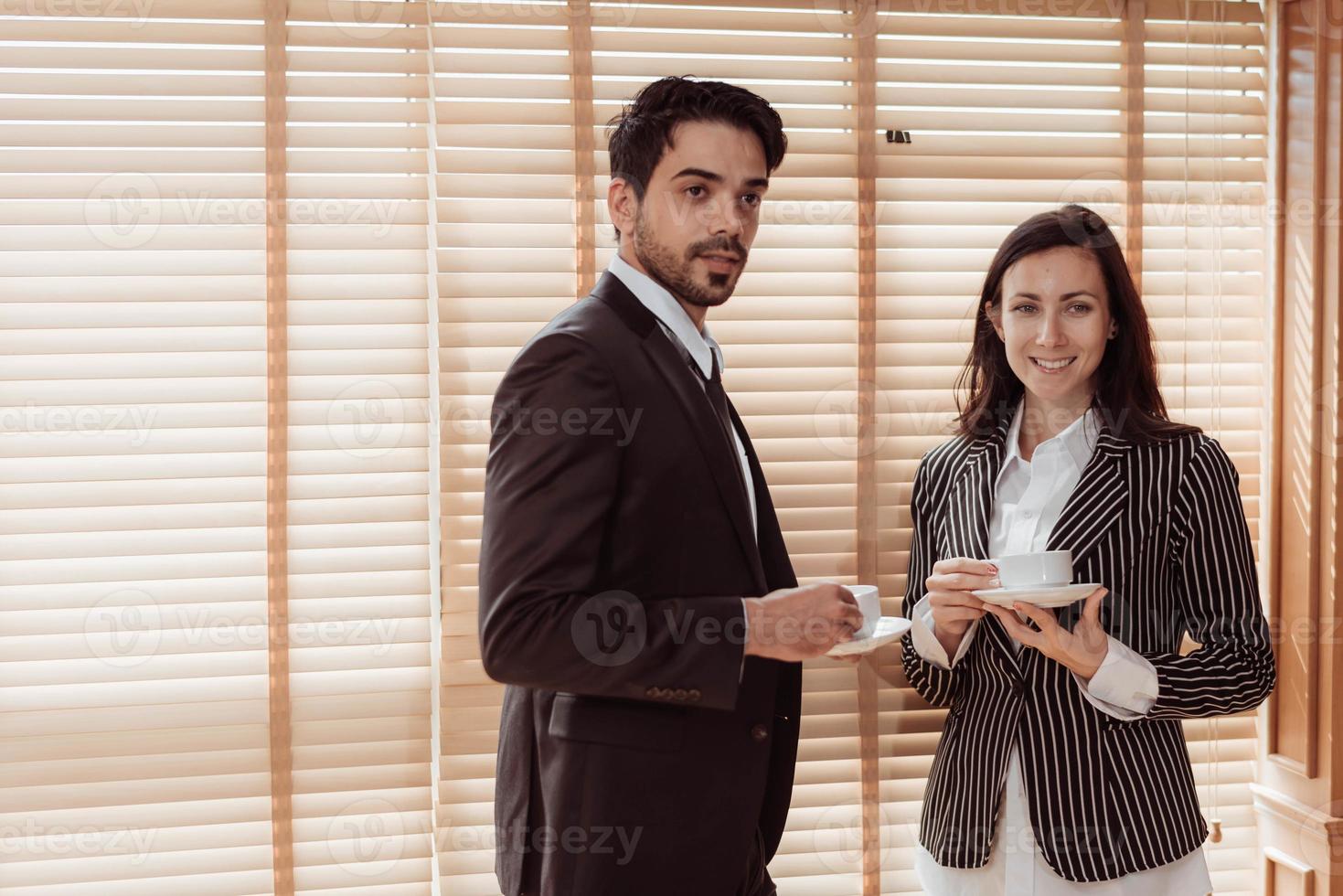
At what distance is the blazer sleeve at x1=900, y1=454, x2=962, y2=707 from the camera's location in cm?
173

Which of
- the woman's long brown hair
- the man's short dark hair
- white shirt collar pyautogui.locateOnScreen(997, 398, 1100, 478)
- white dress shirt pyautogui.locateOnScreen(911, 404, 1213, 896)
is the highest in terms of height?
the man's short dark hair

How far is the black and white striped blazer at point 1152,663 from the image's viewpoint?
5.11 feet

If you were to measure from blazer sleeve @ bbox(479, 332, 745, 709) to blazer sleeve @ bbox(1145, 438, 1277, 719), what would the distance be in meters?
0.80

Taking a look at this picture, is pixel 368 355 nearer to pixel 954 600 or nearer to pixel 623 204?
pixel 623 204

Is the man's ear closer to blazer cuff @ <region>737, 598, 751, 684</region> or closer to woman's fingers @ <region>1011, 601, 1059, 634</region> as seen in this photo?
blazer cuff @ <region>737, 598, 751, 684</region>

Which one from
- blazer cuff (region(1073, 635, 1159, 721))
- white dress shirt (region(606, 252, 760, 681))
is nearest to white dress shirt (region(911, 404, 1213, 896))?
blazer cuff (region(1073, 635, 1159, 721))

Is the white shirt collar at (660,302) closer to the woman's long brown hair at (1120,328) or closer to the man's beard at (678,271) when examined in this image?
the man's beard at (678,271)

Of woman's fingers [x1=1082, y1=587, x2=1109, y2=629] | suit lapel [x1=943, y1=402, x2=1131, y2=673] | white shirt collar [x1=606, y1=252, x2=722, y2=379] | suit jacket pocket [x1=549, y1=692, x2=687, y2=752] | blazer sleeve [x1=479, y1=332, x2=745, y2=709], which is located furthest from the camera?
suit lapel [x1=943, y1=402, x2=1131, y2=673]

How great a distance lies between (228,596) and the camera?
1790mm

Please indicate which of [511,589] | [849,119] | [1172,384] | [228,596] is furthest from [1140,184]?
[228,596]

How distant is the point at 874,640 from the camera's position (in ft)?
4.39

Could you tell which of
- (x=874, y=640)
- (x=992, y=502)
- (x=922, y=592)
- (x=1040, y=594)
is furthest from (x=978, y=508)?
(x=874, y=640)

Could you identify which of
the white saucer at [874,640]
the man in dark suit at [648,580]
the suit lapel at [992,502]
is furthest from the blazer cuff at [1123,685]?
the man in dark suit at [648,580]

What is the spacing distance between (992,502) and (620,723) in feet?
2.61
